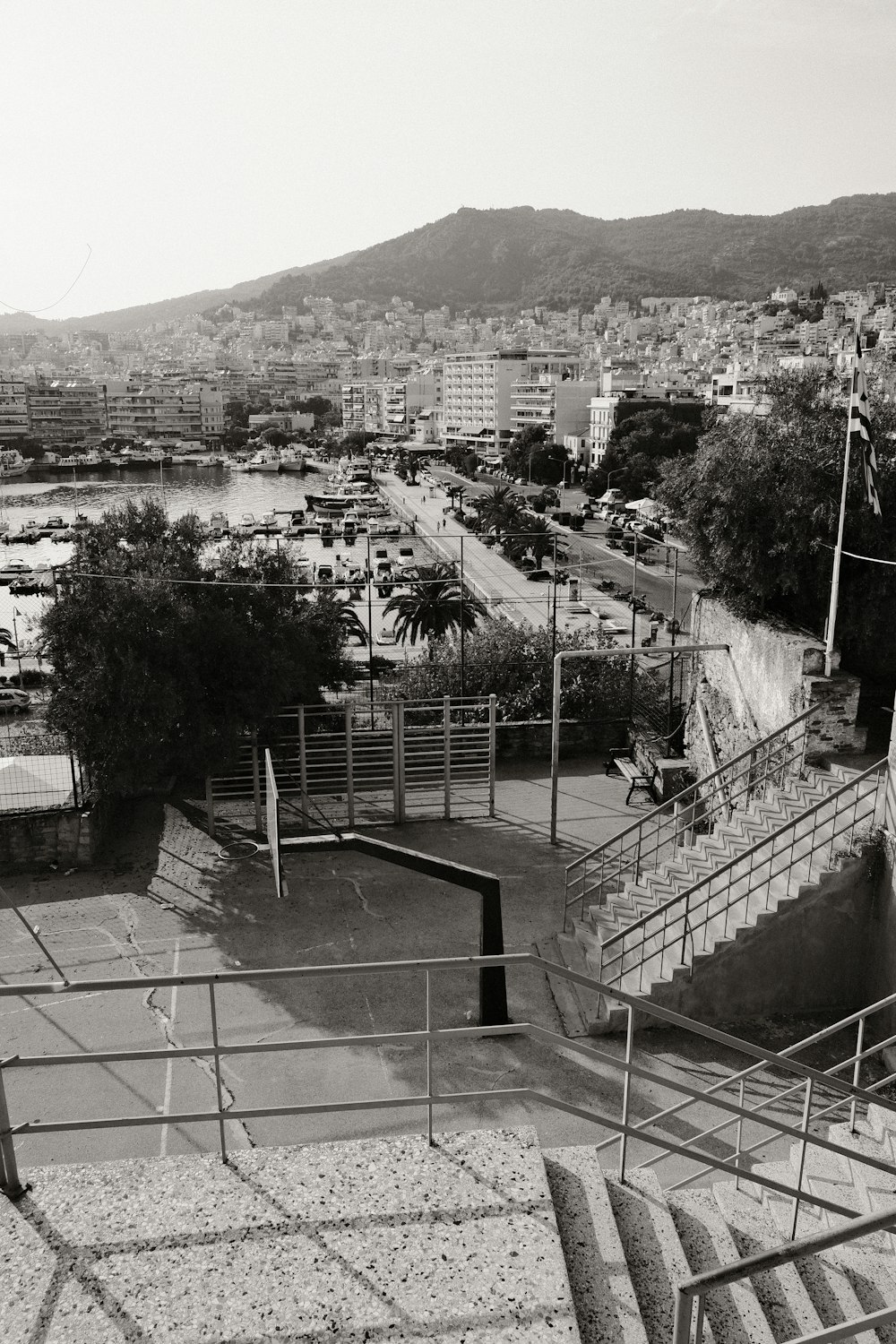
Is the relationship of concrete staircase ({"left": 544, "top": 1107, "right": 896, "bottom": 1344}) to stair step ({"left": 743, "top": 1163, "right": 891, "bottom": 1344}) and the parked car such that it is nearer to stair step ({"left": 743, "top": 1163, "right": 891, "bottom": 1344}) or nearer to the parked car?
stair step ({"left": 743, "top": 1163, "right": 891, "bottom": 1344})

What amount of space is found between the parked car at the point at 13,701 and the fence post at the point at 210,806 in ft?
62.6

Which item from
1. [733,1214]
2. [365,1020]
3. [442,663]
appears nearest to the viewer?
[733,1214]

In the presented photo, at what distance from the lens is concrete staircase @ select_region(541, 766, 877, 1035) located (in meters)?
9.78

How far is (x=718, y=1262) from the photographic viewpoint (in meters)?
4.86

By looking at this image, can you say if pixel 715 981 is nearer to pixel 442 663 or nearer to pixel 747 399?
pixel 442 663

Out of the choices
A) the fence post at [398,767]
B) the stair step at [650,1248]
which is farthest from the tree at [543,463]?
the stair step at [650,1248]

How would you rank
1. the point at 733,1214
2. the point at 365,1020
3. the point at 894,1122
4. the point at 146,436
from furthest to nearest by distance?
1. the point at 146,436
2. the point at 365,1020
3. the point at 894,1122
4. the point at 733,1214

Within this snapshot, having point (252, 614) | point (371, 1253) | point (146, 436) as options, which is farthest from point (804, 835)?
point (146, 436)

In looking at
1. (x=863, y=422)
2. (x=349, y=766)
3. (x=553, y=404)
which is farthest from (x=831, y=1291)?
→ (x=553, y=404)

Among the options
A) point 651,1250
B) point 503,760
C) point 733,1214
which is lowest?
point 503,760

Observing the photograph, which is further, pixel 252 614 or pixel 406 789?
pixel 406 789

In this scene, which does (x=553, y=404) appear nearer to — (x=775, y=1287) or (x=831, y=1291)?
(x=831, y=1291)

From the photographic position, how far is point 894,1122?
282 inches

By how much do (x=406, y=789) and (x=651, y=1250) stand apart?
36.4 feet
